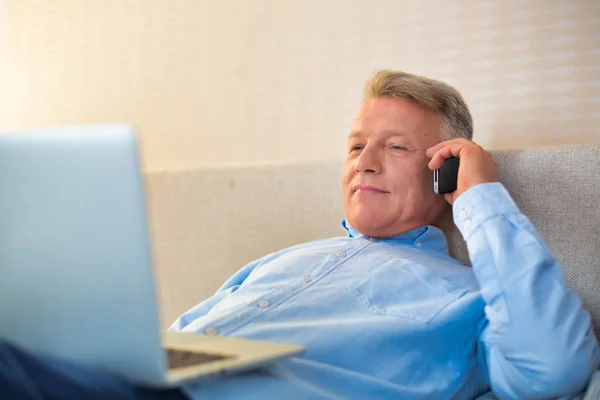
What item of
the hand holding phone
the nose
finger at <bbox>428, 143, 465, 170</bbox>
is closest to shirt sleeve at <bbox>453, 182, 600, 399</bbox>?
the hand holding phone

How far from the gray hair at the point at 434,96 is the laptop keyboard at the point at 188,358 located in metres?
0.86

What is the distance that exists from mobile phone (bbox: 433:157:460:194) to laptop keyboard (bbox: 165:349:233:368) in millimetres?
700

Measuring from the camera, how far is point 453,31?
1.78 metres

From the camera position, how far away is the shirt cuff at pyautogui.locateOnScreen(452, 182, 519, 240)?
4.02 feet

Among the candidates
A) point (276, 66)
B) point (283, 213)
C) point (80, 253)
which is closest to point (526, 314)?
point (80, 253)

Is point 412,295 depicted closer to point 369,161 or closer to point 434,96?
point 369,161

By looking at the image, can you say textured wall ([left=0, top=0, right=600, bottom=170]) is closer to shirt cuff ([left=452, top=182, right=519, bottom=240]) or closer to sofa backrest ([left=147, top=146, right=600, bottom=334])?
sofa backrest ([left=147, top=146, right=600, bottom=334])

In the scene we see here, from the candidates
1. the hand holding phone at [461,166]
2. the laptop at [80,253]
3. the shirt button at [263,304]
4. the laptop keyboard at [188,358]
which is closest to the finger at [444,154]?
the hand holding phone at [461,166]

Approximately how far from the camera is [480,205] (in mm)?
1245

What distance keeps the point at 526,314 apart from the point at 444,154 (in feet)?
1.39

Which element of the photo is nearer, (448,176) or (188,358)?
(188,358)

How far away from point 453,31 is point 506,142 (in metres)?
0.32

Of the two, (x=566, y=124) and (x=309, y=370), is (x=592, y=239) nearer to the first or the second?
(x=566, y=124)

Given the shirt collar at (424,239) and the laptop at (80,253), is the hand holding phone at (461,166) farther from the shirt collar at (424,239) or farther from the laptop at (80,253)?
the laptop at (80,253)
